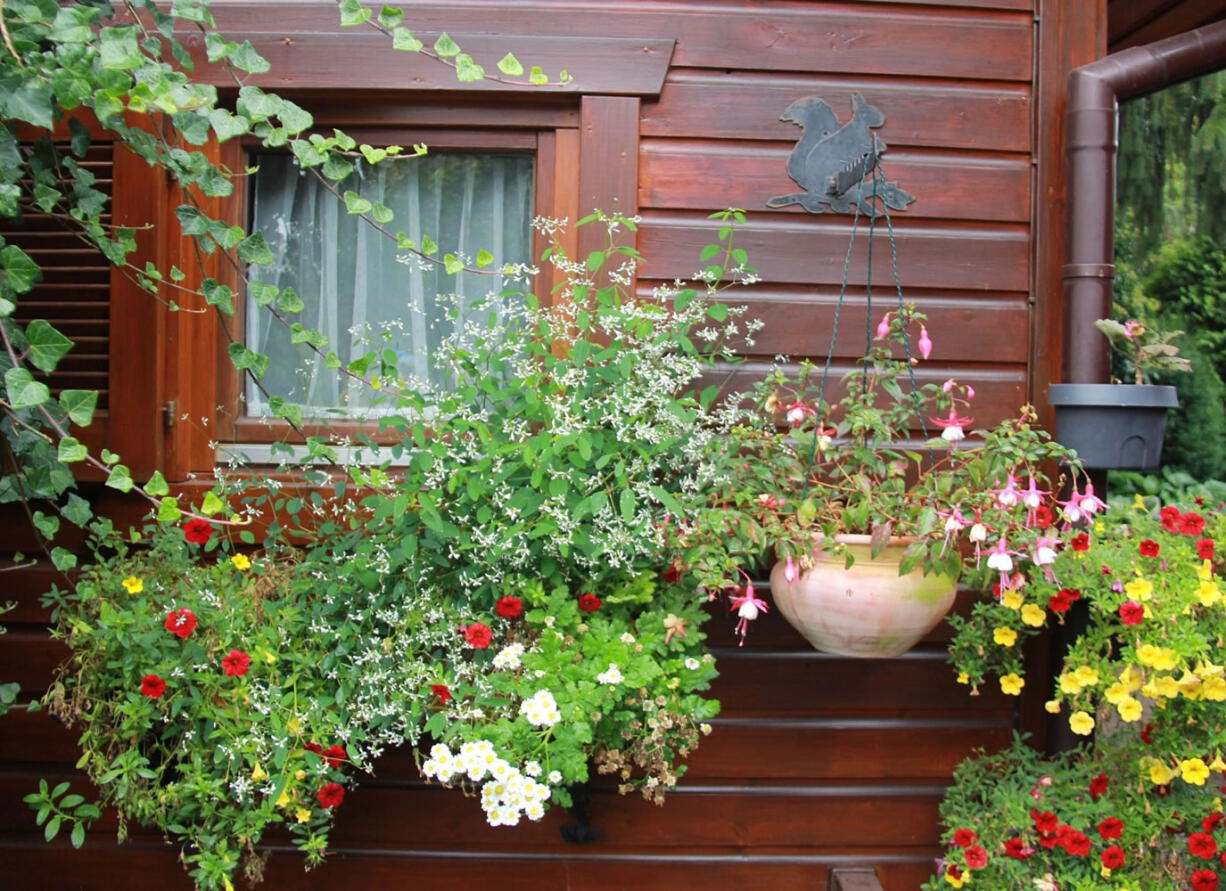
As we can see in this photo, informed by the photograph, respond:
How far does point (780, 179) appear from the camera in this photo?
2.72 metres

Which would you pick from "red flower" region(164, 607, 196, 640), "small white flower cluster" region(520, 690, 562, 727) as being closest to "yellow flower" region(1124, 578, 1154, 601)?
"small white flower cluster" region(520, 690, 562, 727)

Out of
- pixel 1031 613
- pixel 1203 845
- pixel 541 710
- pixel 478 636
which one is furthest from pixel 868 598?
pixel 1203 845

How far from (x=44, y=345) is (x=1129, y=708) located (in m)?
2.36

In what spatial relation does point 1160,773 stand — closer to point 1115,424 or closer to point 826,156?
point 1115,424

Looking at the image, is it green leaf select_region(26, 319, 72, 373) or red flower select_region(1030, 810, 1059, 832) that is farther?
red flower select_region(1030, 810, 1059, 832)

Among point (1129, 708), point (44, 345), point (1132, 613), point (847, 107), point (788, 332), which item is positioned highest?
point (847, 107)

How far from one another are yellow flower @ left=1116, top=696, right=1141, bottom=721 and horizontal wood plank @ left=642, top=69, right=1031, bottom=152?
1477 mm

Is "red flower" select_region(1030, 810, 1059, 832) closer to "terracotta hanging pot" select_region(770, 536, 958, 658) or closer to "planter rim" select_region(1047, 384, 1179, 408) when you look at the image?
"terracotta hanging pot" select_region(770, 536, 958, 658)

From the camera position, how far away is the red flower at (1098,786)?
2.36 m

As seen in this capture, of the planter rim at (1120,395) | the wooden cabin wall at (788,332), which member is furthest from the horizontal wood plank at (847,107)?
the planter rim at (1120,395)

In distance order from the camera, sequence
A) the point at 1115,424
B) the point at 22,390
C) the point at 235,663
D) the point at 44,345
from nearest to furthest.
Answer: the point at 22,390
the point at 44,345
the point at 235,663
the point at 1115,424

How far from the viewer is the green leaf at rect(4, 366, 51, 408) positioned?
1.77 meters

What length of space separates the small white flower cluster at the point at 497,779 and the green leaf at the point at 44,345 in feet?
3.51

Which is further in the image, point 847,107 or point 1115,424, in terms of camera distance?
point 847,107
